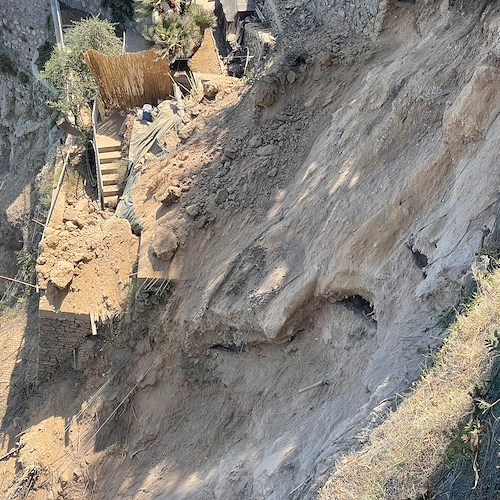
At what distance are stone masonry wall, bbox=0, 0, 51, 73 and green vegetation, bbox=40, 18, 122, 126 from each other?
364 centimetres

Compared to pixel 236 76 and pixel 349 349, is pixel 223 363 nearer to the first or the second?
pixel 349 349

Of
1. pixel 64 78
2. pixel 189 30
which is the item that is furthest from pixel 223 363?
pixel 64 78

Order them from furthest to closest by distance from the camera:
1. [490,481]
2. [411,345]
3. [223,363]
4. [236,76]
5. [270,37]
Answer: [236,76] → [270,37] → [223,363] → [411,345] → [490,481]

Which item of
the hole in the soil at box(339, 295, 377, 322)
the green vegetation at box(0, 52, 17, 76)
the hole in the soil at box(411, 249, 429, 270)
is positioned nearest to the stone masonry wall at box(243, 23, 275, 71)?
the hole in the soil at box(339, 295, 377, 322)

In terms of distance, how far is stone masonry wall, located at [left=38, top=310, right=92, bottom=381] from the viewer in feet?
27.6

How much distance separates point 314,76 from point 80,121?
5414mm

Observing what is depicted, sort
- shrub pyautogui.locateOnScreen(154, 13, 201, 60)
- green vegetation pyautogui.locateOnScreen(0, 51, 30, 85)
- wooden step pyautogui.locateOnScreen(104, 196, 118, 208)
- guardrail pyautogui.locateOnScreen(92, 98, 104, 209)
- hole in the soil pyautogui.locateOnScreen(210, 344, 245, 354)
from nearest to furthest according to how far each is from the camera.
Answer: hole in the soil pyautogui.locateOnScreen(210, 344, 245, 354) < wooden step pyautogui.locateOnScreen(104, 196, 118, 208) < guardrail pyautogui.locateOnScreen(92, 98, 104, 209) < shrub pyautogui.locateOnScreen(154, 13, 201, 60) < green vegetation pyautogui.locateOnScreen(0, 51, 30, 85)

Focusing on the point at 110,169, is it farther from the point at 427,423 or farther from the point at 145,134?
the point at 427,423

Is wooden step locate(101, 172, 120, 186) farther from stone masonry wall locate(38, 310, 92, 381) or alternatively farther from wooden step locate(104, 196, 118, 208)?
stone masonry wall locate(38, 310, 92, 381)

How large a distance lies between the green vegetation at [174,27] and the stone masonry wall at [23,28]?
561 cm

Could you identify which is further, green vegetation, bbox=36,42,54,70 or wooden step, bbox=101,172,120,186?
green vegetation, bbox=36,42,54,70

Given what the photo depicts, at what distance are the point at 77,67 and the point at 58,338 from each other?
6435 mm

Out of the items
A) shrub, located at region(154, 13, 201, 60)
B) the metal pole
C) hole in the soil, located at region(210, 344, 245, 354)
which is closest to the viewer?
hole in the soil, located at region(210, 344, 245, 354)

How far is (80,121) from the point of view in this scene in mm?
11922
